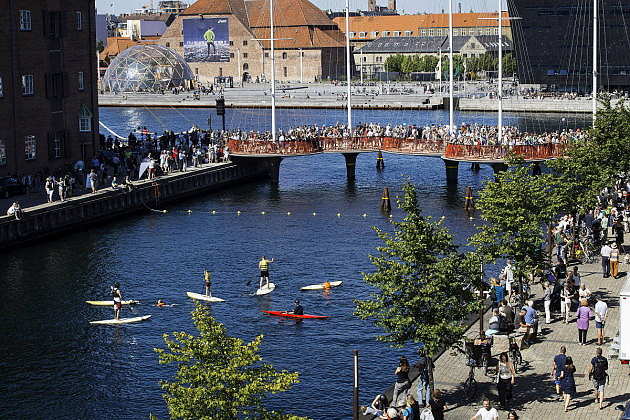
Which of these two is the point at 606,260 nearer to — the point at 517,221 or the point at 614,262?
the point at 614,262

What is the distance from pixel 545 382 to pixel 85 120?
198 feet

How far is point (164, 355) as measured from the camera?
28031mm

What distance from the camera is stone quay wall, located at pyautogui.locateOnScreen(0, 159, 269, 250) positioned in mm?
71188

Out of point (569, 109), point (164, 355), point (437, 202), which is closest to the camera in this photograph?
point (164, 355)

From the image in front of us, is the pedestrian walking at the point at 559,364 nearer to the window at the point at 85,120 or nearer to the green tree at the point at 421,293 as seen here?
the green tree at the point at 421,293

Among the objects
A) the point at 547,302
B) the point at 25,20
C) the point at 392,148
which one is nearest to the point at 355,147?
the point at 392,148

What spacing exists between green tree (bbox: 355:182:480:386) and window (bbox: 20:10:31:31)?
170ft

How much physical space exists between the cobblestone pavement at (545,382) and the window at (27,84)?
4762 cm

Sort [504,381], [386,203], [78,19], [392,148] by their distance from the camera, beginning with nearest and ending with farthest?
1. [504,381]
2. [386,203]
3. [78,19]
4. [392,148]

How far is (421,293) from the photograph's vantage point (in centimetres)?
3619

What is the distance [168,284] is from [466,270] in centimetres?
2646

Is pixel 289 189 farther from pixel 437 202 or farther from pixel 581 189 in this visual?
pixel 581 189

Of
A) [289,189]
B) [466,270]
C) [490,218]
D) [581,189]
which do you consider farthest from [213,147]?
[466,270]

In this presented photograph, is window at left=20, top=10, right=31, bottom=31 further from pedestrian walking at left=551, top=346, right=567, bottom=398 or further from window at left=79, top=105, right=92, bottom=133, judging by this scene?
pedestrian walking at left=551, top=346, right=567, bottom=398
